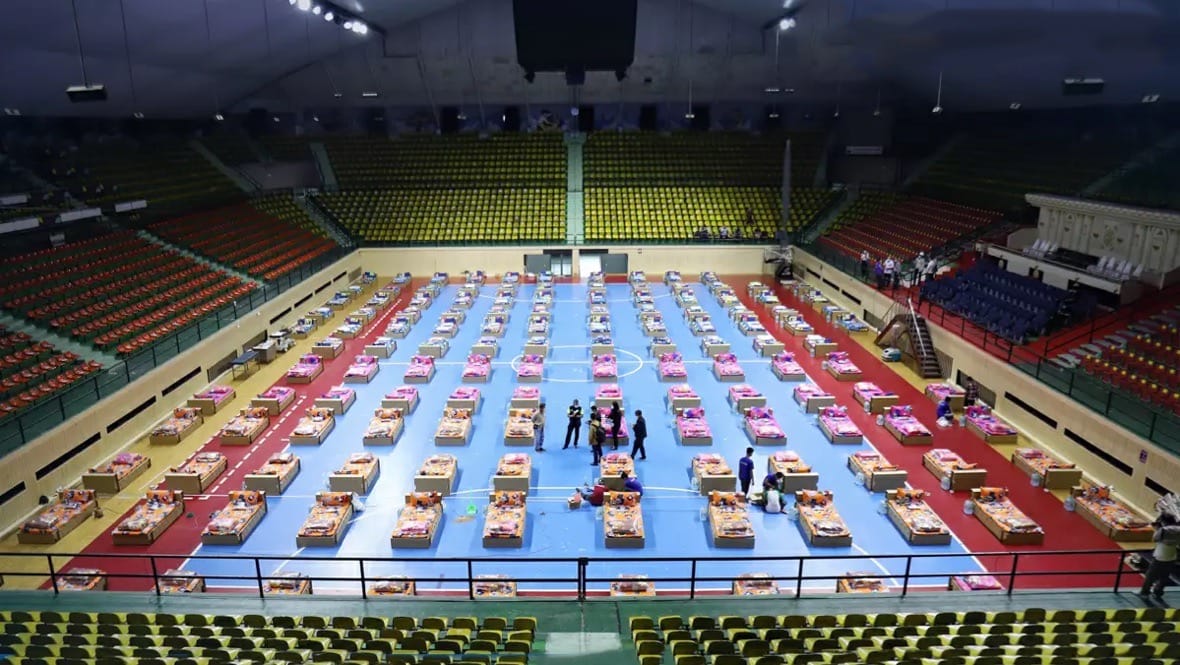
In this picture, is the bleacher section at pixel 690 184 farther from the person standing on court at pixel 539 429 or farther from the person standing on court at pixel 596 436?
the person standing on court at pixel 596 436

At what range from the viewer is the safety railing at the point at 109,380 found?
48.1 ft

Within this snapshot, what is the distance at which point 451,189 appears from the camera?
43500 millimetres

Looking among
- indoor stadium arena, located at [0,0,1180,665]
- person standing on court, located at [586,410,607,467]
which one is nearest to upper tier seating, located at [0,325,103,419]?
indoor stadium arena, located at [0,0,1180,665]

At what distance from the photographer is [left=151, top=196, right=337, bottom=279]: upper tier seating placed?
29438mm

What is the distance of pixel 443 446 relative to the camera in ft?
58.0

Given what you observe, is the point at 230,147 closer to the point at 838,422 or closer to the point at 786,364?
the point at 786,364

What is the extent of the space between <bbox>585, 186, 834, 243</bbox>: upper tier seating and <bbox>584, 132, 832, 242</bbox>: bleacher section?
0.18 ft

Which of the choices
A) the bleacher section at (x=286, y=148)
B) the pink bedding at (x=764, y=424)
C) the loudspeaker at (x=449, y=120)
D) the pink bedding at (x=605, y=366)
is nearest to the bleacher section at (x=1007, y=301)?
the pink bedding at (x=764, y=424)

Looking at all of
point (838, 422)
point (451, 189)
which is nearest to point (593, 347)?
point (838, 422)

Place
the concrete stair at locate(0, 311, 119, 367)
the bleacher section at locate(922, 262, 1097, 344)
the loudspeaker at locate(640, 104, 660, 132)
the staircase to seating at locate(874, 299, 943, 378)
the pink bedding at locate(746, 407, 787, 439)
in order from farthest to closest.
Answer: the loudspeaker at locate(640, 104, 660, 132) < the staircase to seating at locate(874, 299, 943, 378) < the bleacher section at locate(922, 262, 1097, 344) < the concrete stair at locate(0, 311, 119, 367) < the pink bedding at locate(746, 407, 787, 439)

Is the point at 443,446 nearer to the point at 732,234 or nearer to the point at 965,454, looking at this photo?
the point at 965,454

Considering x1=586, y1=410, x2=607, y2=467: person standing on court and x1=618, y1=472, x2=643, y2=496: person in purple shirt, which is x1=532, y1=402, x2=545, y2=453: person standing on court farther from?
x1=618, y1=472, x2=643, y2=496: person in purple shirt

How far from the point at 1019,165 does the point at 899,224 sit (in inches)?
216

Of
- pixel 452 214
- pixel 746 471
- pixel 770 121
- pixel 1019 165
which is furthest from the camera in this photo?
pixel 770 121
